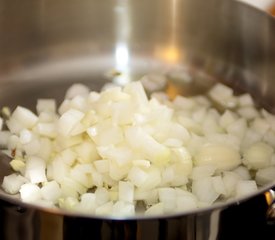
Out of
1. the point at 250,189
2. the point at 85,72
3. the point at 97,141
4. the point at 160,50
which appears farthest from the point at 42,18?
the point at 250,189

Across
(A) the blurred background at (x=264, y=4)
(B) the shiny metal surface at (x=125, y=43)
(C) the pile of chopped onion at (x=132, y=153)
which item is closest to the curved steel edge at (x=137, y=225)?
(C) the pile of chopped onion at (x=132, y=153)

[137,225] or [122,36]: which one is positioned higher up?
[122,36]

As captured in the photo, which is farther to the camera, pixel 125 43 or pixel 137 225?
pixel 125 43

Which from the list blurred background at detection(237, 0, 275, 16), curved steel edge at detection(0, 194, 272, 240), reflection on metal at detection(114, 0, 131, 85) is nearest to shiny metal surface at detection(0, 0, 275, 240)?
reflection on metal at detection(114, 0, 131, 85)

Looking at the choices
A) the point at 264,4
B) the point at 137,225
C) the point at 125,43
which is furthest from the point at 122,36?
the point at 137,225

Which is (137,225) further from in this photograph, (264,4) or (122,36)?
(264,4)

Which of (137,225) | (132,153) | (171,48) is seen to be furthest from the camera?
(171,48)

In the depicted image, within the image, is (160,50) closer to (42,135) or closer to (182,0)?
(182,0)
